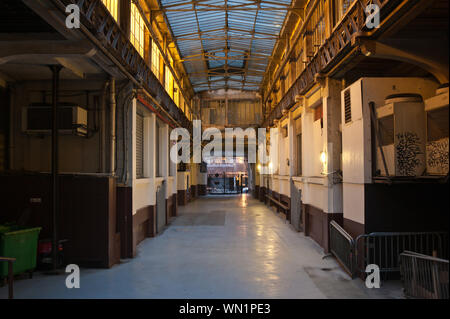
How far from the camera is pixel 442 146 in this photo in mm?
6398

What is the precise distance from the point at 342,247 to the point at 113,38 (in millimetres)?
7037

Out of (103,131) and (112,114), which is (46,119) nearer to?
(103,131)

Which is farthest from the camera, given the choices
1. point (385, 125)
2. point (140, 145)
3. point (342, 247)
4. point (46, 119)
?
point (140, 145)

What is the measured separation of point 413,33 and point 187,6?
33.1 feet

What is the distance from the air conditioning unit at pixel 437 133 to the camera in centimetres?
625

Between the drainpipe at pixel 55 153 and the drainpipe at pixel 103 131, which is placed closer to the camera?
the drainpipe at pixel 55 153

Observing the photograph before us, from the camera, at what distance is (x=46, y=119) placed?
859 cm

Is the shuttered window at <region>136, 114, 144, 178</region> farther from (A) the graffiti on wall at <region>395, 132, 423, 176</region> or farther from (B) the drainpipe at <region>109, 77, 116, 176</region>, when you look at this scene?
(A) the graffiti on wall at <region>395, 132, 423, 176</region>

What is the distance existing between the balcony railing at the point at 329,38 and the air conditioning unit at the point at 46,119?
20.5 ft

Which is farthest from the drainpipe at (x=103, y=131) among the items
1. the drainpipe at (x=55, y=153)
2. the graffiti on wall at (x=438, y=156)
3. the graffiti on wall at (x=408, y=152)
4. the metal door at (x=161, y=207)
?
the graffiti on wall at (x=438, y=156)

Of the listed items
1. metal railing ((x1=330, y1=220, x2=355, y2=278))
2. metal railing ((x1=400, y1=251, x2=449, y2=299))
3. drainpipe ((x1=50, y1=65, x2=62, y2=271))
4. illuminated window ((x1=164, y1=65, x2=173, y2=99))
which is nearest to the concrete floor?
metal railing ((x1=330, y1=220, x2=355, y2=278))

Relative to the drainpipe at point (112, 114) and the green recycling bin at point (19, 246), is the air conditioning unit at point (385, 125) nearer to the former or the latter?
the drainpipe at point (112, 114)

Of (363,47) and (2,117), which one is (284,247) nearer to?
→ (363,47)

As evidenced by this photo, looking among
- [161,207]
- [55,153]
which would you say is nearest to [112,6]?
[55,153]
